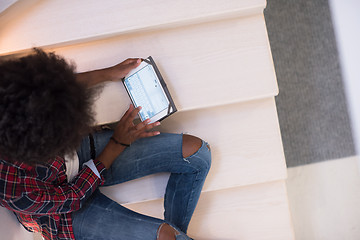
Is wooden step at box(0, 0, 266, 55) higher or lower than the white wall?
higher

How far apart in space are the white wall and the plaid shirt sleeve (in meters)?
1.04

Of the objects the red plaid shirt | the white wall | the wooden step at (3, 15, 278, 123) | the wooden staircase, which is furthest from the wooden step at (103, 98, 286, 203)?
the white wall

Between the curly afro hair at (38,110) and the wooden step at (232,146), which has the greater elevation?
the curly afro hair at (38,110)

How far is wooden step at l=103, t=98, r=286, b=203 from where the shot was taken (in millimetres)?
1135

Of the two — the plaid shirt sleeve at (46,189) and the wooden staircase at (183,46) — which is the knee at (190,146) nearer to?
the wooden staircase at (183,46)

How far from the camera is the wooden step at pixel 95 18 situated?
100 centimetres

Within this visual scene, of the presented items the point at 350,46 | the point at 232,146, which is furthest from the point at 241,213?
the point at 350,46

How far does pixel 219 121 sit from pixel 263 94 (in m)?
0.19

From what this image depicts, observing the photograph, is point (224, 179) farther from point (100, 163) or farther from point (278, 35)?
point (278, 35)

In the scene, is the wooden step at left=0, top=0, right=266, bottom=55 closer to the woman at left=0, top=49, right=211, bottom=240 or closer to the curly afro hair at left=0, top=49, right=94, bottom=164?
the woman at left=0, top=49, right=211, bottom=240

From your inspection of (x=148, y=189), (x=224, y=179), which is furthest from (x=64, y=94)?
(x=224, y=179)

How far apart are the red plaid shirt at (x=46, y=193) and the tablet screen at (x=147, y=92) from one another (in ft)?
0.72

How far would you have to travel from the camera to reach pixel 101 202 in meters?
1.03

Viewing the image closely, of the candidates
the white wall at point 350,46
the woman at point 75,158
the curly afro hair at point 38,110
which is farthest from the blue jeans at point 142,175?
the white wall at point 350,46
